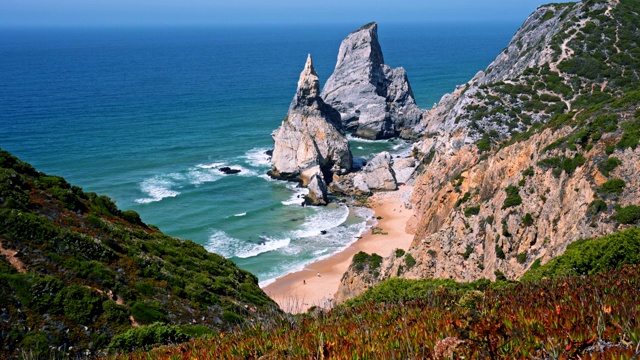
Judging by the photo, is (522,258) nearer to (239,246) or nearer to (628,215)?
(628,215)

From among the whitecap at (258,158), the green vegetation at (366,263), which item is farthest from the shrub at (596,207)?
the whitecap at (258,158)

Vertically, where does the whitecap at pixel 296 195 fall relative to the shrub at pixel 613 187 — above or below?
below

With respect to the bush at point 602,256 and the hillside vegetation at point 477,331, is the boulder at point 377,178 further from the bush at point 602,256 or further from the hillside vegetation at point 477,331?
the hillside vegetation at point 477,331

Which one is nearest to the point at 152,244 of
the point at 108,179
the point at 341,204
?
the point at 341,204

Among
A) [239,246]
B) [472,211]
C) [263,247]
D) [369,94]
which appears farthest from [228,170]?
[472,211]

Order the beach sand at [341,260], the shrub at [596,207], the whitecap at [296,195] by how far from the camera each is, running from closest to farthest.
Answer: the shrub at [596,207]
the beach sand at [341,260]
the whitecap at [296,195]

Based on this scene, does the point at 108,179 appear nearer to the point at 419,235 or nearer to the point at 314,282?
the point at 314,282
